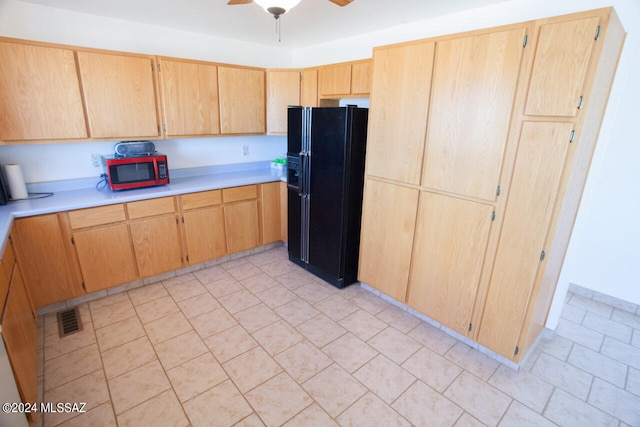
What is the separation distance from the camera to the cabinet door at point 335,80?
3.16m

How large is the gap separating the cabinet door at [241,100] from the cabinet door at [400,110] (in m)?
1.59

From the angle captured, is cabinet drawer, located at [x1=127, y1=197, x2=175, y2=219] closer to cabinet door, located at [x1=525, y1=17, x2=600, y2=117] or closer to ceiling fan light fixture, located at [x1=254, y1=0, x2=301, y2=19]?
ceiling fan light fixture, located at [x1=254, y1=0, x2=301, y2=19]

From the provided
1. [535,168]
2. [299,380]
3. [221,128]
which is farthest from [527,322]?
[221,128]

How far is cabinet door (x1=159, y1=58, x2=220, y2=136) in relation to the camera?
296 cm

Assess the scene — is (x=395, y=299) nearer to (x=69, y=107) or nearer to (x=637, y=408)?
(x=637, y=408)

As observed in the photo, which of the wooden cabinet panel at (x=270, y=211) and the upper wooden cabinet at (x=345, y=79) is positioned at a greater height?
the upper wooden cabinet at (x=345, y=79)

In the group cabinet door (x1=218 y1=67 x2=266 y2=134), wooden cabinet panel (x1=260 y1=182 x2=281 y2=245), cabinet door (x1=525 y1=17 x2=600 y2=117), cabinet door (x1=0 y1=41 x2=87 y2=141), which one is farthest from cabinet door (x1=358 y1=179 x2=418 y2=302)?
cabinet door (x1=0 y1=41 x2=87 y2=141)

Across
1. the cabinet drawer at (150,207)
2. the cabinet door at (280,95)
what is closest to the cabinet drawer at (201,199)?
the cabinet drawer at (150,207)

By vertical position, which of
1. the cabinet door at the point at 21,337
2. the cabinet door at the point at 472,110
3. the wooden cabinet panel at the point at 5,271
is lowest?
the cabinet door at the point at 21,337

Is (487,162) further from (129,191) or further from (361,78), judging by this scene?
(129,191)

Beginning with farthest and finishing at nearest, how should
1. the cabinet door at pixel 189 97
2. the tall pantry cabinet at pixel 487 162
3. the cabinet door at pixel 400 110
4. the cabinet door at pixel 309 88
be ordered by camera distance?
1. the cabinet door at pixel 309 88
2. the cabinet door at pixel 189 97
3. the cabinet door at pixel 400 110
4. the tall pantry cabinet at pixel 487 162

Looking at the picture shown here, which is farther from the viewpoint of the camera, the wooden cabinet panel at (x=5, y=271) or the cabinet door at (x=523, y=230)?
the cabinet door at (x=523, y=230)

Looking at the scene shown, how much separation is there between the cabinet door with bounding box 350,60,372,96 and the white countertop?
1305mm

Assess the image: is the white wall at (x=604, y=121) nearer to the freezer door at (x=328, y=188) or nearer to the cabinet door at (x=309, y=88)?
the cabinet door at (x=309, y=88)
